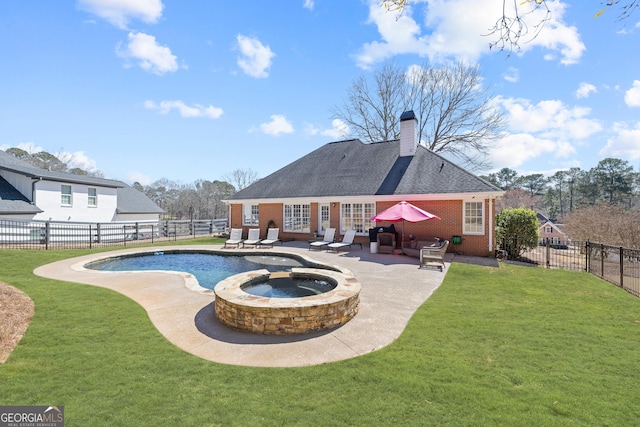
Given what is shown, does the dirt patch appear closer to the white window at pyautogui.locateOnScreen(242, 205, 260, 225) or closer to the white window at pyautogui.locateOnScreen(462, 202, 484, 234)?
the white window at pyautogui.locateOnScreen(242, 205, 260, 225)

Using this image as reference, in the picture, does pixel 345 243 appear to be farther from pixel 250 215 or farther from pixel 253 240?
pixel 250 215

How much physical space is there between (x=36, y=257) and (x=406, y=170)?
18.0 m

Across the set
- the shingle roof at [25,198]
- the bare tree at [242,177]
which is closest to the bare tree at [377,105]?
the shingle roof at [25,198]

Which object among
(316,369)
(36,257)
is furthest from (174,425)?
(36,257)

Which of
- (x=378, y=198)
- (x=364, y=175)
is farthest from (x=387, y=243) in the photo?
(x=364, y=175)

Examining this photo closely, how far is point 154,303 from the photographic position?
6.57m

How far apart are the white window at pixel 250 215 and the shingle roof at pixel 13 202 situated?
40.8 ft

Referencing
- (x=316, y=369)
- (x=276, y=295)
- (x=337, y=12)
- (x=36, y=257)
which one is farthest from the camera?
(x=36, y=257)

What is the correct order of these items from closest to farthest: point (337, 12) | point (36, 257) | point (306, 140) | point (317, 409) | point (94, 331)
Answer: point (317, 409) → point (94, 331) → point (337, 12) → point (36, 257) → point (306, 140)

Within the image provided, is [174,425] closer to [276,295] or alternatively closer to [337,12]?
[276,295]

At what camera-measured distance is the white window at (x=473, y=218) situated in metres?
13.2

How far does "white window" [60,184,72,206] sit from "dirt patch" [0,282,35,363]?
16.0 m

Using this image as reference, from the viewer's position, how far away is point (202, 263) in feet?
41.4

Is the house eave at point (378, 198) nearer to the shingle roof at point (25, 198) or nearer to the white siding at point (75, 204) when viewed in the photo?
the white siding at point (75, 204)
